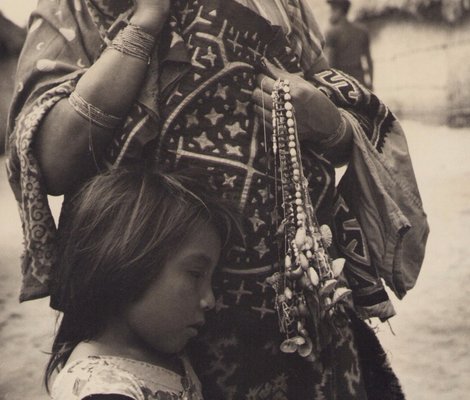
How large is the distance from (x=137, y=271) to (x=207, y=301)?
0.28ft

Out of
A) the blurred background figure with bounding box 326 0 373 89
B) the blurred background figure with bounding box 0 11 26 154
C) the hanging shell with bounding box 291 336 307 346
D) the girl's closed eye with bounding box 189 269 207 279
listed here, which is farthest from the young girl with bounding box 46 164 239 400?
the blurred background figure with bounding box 326 0 373 89

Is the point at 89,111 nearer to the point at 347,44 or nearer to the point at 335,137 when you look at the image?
the point at 335,137

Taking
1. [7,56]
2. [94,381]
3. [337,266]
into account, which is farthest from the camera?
[7,56]

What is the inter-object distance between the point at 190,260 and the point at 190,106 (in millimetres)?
174

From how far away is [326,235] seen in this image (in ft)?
3.24

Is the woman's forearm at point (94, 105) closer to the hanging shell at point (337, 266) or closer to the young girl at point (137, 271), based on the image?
the young girl at point (137, 271)

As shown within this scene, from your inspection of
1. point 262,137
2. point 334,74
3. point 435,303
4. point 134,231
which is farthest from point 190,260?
point 435,303

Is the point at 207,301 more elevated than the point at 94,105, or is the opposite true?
the point at 94,105

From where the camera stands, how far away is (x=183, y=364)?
0.98 metres

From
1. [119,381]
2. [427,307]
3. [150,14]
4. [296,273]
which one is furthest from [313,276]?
[427,307]

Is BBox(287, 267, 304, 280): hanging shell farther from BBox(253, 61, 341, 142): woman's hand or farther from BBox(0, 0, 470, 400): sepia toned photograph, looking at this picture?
BBox(253, 61, 341, 142): woman's hand

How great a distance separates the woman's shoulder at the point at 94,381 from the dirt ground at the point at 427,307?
16.8 inches

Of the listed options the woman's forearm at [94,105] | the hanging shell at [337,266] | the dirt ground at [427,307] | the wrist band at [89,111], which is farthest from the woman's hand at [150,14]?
the dirt ground at [427,307]

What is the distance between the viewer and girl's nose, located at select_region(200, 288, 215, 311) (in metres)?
0.93
